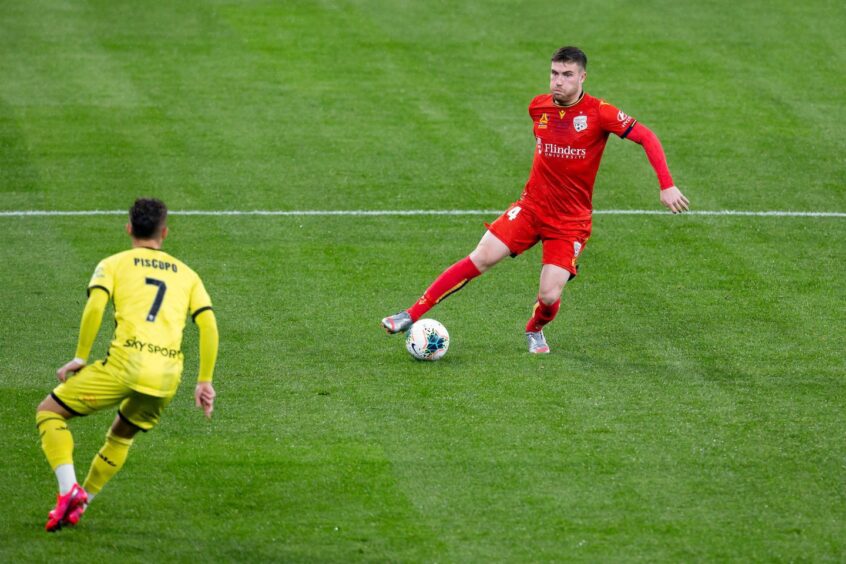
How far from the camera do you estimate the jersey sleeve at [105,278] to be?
24.2 ft


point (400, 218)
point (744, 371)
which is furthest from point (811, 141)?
point (744, 371)

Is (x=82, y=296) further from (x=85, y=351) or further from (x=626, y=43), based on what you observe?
(x=626, y=43)

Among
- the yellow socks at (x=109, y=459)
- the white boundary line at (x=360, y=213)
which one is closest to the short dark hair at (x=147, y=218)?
the yellow socks at (x=109, y=459)

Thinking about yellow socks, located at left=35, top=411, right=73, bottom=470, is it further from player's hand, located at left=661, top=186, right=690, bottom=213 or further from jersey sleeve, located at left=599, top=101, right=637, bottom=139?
jersey sleeve, located at left=599, top=101, right=637, bottom=139

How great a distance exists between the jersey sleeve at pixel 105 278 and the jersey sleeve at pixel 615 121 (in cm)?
457

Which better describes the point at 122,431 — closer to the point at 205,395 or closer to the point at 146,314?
the point at 205,395

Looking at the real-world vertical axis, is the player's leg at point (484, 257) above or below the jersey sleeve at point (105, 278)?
below

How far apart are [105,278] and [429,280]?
18.5ft

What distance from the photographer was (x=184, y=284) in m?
7.53

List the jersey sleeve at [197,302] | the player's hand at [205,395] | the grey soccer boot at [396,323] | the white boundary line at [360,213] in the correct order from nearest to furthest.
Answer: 1. the player's hand at [205,395]
2. the jersey sleeve at [197,302]
3. the grey soccer boot at [396,323]
4. the white boundary line at [360,213]

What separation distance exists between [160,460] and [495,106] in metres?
10.8

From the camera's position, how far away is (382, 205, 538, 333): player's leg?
10.6 meters

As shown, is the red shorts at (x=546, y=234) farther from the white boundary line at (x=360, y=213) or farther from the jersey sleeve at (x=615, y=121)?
the white boundary line at (x=360, y=213)

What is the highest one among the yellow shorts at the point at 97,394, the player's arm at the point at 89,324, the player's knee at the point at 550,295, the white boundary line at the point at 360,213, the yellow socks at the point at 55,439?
the player's arm at the point at 89,324
